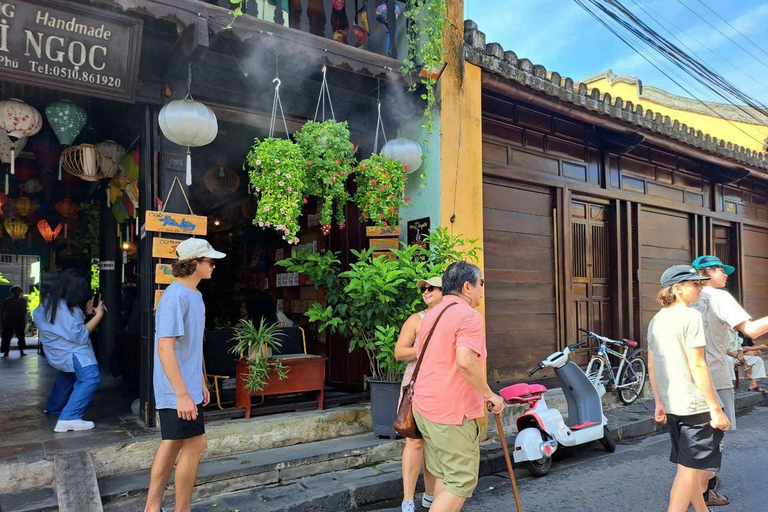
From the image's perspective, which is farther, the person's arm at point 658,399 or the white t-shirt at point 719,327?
the white t-shirt at point 719,327

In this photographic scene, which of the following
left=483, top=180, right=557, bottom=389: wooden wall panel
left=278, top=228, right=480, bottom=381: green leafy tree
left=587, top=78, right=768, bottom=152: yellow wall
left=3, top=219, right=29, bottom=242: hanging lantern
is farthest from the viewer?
left=587, top=78, right=768, bottom=152: yellow wall

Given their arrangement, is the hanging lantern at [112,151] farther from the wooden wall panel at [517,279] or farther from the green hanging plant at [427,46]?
the wooden wall panel at [517,279]

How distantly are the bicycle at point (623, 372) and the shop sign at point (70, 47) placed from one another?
7149mm

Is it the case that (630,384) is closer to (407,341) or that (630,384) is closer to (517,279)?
(517,279)

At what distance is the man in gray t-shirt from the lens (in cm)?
372

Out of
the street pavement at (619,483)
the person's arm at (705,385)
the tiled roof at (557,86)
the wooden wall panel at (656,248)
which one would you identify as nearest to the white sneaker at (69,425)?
the street pavement at (619,483)

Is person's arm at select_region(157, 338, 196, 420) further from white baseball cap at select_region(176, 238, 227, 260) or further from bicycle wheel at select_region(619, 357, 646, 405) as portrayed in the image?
bicycle wheel at select_region(619, 357, 646, 405)

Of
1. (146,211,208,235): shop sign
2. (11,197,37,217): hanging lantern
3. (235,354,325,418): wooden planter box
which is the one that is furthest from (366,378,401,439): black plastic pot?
(11,197,37,217): hanging lantern

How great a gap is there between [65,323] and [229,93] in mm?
3167

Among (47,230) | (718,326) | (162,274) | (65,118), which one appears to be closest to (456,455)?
(718,326)

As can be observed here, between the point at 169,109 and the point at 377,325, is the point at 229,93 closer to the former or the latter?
the point at 169,109

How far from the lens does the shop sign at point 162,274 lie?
5.30 metres

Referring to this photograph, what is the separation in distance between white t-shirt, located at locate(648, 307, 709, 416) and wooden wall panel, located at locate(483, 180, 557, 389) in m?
3.45

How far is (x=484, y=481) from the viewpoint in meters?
5.49
